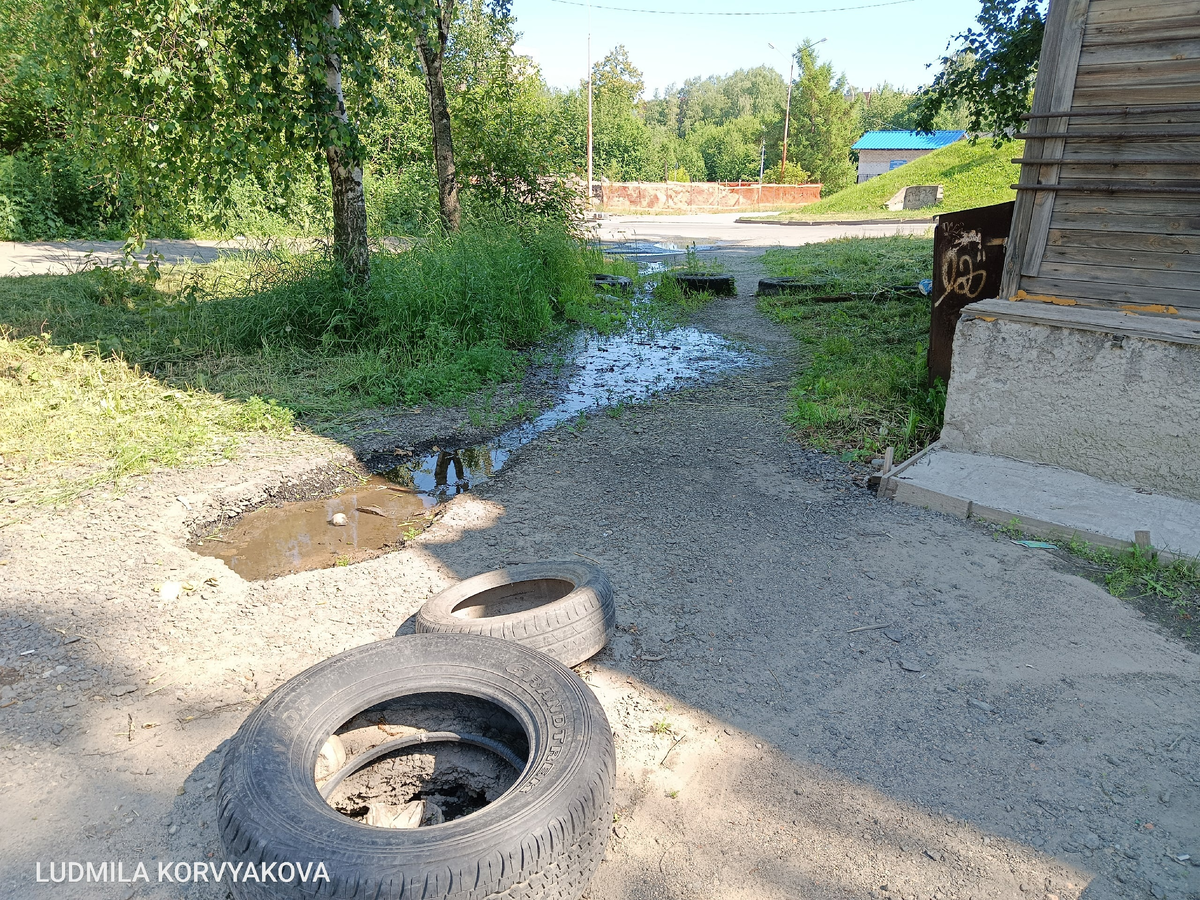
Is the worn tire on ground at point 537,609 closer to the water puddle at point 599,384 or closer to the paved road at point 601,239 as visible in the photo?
the water puddle at point 599,384

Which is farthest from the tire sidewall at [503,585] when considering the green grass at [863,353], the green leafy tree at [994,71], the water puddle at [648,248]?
the water puddle at [648,248]

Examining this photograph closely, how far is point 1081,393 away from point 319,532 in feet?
14.7

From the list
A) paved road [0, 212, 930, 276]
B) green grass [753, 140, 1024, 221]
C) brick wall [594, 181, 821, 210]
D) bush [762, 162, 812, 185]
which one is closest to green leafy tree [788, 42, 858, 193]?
bush [762, 162, 812, 185]

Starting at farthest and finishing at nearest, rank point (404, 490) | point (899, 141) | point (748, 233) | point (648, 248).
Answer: point (899, 141) < point (748, 233) < point (648, 248) < point (404, 490)

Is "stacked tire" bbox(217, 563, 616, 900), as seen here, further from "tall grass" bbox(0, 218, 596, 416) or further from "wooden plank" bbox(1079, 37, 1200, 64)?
"wooden plank" bbox(1079, 37, 1200, 64)

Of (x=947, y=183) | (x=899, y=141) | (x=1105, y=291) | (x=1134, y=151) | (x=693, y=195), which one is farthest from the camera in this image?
(x=899, y=141)

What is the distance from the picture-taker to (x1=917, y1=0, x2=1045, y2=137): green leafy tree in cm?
763

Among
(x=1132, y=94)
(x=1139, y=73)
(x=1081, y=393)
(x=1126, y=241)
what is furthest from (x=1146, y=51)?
(x=1081, y=393)

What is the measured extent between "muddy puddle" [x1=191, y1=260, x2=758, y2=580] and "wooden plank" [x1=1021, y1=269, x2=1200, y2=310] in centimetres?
304

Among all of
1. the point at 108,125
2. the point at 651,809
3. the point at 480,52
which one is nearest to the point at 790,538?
the point at 651,809

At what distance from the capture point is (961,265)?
5605mm

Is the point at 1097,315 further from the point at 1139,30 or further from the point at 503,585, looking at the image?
the point at 503,585

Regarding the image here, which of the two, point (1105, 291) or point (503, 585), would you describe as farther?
point (1105, 291)

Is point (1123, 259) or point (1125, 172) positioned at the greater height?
point (1125, 172)
